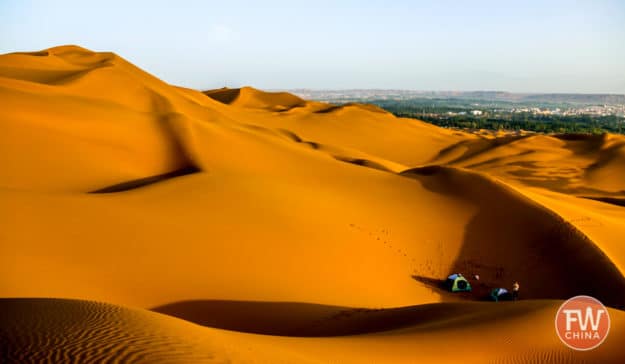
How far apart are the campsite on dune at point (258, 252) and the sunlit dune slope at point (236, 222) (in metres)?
0.07

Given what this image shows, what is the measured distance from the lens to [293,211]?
17031 millimetres

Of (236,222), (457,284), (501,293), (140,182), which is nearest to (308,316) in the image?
(236,222)

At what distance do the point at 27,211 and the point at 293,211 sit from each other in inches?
308

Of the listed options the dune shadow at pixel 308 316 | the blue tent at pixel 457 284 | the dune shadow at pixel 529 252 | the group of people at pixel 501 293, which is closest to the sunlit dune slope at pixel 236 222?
the dune shadow at pixel 529 252

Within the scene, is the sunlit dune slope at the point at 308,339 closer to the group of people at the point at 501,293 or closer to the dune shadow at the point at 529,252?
the group of people at the point at 501,293

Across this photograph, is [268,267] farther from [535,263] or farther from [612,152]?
[612,152]

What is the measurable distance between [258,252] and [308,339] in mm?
5532

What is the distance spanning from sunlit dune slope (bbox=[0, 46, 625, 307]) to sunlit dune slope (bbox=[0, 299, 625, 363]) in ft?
8.29

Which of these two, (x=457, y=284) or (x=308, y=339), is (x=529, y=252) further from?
(x=308, y=339)

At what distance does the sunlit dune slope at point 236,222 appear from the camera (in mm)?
11523

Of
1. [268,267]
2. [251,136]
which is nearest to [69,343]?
[268,267]

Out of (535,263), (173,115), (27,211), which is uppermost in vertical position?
(173,115)

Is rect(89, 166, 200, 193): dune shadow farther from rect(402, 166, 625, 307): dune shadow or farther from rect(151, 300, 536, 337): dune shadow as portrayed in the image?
rect(402, 166, 625, 307): dune shadow

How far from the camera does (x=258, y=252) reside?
13641 millimetres
